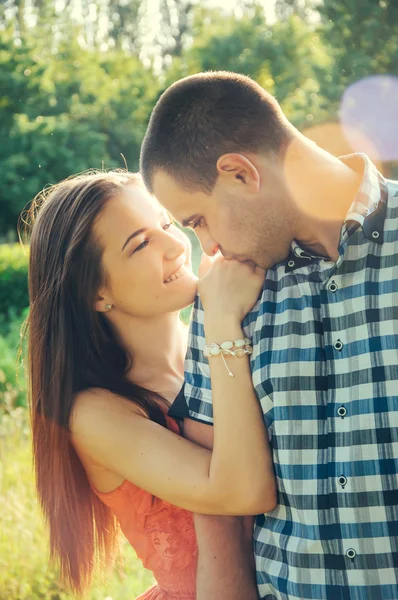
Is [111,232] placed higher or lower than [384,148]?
higher

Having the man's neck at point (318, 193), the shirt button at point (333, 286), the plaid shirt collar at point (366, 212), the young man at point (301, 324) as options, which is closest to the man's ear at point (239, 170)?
the young man at point (301, 324)

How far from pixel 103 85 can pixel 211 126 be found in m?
27.3

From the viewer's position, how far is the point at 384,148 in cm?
1870

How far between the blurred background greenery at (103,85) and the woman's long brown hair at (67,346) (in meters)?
2.01

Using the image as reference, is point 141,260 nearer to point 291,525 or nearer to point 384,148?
point 291,525

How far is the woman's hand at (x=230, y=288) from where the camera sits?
2.36 m

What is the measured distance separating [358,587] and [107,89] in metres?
27.8

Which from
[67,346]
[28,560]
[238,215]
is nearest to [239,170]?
[238,215]

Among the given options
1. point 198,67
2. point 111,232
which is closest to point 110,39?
point 198,67

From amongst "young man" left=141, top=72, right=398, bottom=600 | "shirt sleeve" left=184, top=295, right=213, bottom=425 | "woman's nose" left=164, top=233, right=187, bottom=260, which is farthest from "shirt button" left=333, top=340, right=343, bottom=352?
"woman's nose" left=164, top=233, right=187, bottom=260

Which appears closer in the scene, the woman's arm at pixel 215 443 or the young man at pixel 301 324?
the young man at pixel 301 324

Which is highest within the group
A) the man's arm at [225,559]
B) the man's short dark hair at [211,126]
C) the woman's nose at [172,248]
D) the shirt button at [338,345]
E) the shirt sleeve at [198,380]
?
the man's short dark hair at [211,126]

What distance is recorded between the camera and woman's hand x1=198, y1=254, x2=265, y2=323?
92.9 inches

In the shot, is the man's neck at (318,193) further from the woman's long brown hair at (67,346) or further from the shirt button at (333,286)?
the woman's long brown hair at (67,346)
